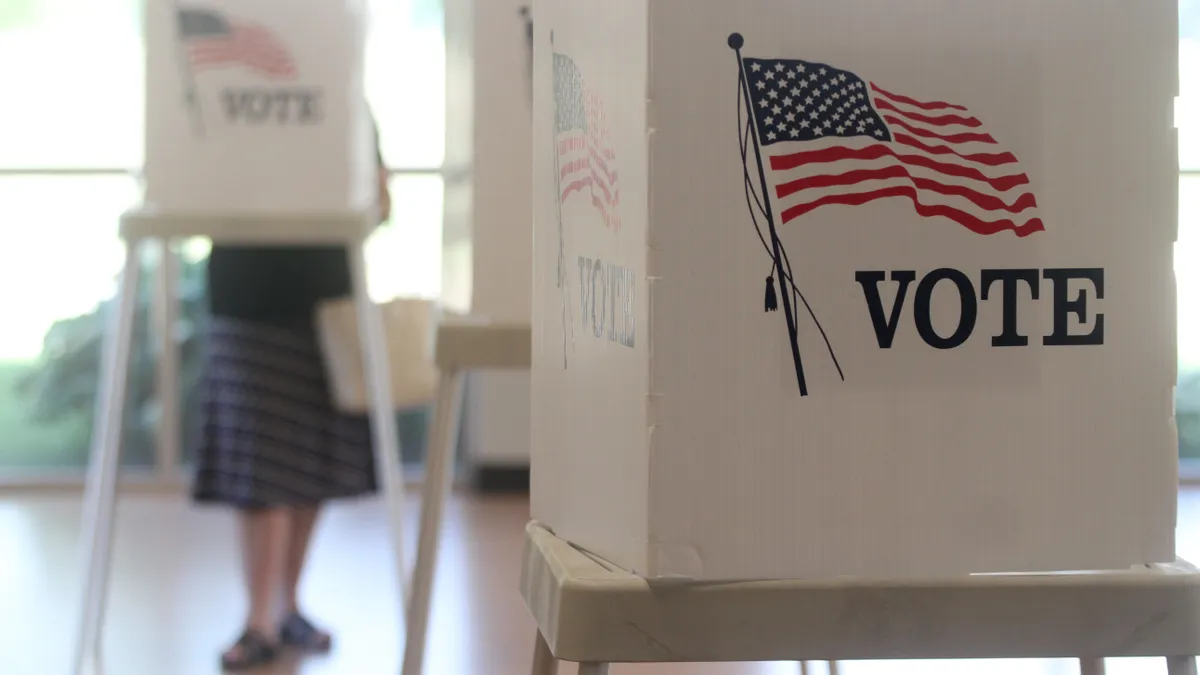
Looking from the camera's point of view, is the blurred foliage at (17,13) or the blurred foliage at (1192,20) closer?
the blurred foliage at (17,13)

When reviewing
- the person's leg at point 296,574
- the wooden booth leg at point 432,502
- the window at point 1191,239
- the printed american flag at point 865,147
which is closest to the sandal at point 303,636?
the person's leg at point 296,574

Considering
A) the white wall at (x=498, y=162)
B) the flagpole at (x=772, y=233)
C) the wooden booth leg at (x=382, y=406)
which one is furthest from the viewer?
the wooden booth leg at (x=382, y=406)

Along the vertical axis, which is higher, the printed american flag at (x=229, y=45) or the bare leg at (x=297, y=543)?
the printed american flag at (x=229, y=45)

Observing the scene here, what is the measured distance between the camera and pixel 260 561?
95.3 inches

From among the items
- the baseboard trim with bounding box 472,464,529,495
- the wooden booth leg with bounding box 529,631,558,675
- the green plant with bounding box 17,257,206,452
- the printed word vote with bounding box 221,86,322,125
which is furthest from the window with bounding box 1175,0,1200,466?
the wooden booth leg with bounding box 529,631,558,675

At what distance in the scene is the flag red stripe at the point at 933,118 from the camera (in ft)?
2.26

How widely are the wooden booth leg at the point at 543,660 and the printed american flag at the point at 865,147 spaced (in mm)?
369

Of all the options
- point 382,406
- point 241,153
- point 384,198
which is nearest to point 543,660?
point 382,406

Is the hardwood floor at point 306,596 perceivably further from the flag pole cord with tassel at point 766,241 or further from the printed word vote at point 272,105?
the flag pole cord with tassel at point 766,241

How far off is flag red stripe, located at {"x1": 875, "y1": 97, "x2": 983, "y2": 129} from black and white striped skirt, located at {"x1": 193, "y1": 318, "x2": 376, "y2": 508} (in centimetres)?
187

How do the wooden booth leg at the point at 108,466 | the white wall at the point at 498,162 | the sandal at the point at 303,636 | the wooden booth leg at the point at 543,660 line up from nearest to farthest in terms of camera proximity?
the wooden booth leg at the point at 543,660
the white wall at the point at 498,162
the wooden booth leg at the point at 108,466
the sandal at the point at 303,636

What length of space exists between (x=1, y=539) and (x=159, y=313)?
37.4 inches

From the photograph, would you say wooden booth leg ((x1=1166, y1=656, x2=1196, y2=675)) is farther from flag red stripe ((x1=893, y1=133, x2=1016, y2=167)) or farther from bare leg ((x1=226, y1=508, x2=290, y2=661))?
bare leg ((x1=226, y1=508, x2=290, y2=661))

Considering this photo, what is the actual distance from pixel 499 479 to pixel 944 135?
3.66 m
